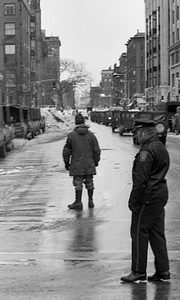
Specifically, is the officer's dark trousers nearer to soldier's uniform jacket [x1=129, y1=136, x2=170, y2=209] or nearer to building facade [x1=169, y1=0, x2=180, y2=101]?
soldier's uniform jacket [x1=129, y1=136, x2=170, y2=209]

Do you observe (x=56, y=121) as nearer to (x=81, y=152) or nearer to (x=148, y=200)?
(x=81, y=152)

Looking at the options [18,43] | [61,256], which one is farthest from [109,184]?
[18,43]

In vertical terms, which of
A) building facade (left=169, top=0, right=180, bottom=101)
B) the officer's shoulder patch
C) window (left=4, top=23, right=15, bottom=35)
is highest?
window (left=4, top=23, right=15, bottom=35)

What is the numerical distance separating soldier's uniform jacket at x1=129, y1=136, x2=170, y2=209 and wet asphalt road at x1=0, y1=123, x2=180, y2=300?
95 cm

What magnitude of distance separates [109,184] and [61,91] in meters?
127

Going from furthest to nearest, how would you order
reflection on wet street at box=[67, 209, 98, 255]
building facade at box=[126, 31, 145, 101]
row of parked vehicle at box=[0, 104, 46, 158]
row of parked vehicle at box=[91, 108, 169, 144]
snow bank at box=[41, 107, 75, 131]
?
building facade at box=[126, 31, 145, 101] → snow bank at box=[41, 107, 75, 131] → row of parked vehicle at box=[91, 108, 169, 144] → row of parked vehicle at box=[0, 104, 46, 158] → reflection on wet street at box=[67, 209, 98, 255]

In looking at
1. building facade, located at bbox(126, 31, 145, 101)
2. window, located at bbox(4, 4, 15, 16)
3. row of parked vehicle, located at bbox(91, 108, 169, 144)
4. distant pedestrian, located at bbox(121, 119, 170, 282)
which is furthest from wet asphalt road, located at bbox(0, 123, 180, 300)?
building facade, located at bbox(126, 31, 145, 101)

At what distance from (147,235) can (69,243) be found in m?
2.56

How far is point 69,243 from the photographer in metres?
9.29

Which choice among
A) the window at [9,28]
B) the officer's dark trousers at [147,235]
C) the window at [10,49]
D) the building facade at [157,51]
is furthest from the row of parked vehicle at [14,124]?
the window at [9,28]

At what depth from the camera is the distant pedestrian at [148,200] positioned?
6770 mm

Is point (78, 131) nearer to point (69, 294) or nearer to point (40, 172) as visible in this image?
point (69, 294)

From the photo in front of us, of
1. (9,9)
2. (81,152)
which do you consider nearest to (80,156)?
(81,152)

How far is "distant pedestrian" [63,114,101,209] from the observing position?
1234cm
